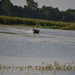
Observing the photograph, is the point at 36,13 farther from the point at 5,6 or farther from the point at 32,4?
the point at 32,4

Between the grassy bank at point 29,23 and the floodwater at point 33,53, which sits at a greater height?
the floodwater at point 33,53

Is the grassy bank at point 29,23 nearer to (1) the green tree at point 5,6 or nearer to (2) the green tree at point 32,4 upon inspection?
(1) the green tree at point 5,6

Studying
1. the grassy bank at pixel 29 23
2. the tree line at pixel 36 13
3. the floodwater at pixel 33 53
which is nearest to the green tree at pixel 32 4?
the tree line at pixel 36 13

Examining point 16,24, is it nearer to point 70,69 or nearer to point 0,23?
point 0,23

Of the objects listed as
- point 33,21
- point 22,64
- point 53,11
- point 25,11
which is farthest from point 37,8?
point 22,64

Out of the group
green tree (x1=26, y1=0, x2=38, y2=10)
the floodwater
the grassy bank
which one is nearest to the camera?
the floodwater

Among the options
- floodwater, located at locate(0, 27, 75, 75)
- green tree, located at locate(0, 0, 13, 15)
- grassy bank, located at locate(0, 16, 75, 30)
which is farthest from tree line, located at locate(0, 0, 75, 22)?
floodwater, located at locate(0, 27, 75, 75)

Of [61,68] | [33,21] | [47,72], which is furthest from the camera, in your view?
[33,21]

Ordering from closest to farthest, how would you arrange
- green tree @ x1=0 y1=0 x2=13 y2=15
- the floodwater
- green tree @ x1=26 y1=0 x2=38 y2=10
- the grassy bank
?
1. the floodwater
2. the grassy bank
3. green tree @ x1=0 y1=0 x2=13 y2=15
4. green tree @ x1=26 y1=0 x2=38 y2=10

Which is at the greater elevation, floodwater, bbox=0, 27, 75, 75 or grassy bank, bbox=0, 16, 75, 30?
floodwater, bbox=0, 27, 75, 75

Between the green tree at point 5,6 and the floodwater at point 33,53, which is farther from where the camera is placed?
the green tree at point 5,6

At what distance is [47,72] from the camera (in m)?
17.4

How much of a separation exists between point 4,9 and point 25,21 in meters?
24.0

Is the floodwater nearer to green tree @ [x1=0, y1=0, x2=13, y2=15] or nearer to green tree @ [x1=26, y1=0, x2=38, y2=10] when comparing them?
green tree @ [x1=0, y1=0, x2=13, y2=15]
